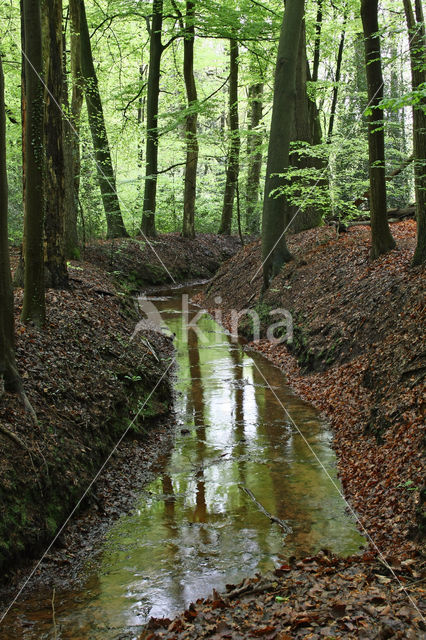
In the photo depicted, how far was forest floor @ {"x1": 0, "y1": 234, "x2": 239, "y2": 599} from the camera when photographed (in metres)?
4.75

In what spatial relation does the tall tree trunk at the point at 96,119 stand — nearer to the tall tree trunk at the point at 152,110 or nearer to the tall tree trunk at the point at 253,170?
the tall tree trunk at the point at 152,110

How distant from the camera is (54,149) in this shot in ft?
30.5

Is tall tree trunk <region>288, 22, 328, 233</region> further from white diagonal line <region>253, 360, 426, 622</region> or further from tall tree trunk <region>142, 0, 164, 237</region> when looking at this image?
white diagonal line <region>253, 360, 426, 622</region>

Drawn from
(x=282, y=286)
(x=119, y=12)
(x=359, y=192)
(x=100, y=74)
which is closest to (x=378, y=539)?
(x=282, y=286)

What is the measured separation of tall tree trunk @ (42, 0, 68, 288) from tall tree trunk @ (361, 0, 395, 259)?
17.9 feet

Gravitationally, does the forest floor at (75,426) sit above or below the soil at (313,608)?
above

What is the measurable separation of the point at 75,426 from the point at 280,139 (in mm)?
10110

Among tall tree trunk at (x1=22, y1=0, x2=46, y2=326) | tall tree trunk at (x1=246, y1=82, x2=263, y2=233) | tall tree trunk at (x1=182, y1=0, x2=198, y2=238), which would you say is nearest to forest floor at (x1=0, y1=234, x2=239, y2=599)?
tall tree trunk at (x1=22, y1=0, x2=46, y2=326)

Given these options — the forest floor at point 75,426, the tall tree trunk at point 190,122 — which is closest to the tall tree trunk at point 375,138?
the forest floor at point 75,426

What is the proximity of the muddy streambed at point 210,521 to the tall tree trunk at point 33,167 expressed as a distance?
9.77 feet

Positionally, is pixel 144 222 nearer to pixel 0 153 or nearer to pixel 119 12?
pixel 119 12

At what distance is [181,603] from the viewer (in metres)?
4.24

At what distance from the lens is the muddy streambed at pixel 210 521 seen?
4.16 metres

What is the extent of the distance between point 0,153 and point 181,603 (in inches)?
182
